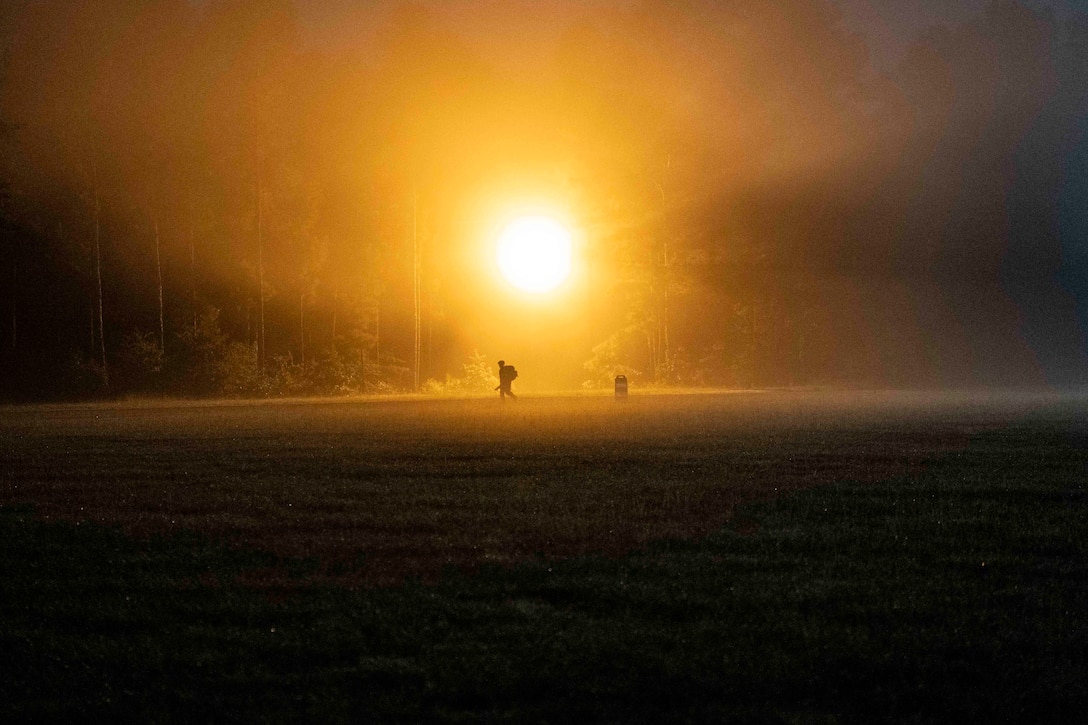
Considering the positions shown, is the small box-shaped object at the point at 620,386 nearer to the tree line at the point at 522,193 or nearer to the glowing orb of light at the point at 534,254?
the tree line at the point at 522,193

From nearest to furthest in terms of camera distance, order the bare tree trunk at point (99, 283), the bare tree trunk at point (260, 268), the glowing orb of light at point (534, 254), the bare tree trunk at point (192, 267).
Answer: the bare tree trunk at point (99, 283) → the bare tree trunk at point (192, 267) → the bare tree trunk at point (260, 268) → the glowing orb of light at point (534, 254)

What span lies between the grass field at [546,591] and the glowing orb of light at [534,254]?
1994 inches

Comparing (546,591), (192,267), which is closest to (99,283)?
(192,267)

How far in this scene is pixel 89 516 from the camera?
10.8 meters

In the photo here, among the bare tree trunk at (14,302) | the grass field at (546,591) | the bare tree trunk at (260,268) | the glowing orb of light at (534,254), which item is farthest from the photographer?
the glowing orb of light at (534,254)

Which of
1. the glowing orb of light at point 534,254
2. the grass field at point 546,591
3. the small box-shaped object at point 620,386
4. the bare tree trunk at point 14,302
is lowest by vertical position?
the grass field at point 546,591

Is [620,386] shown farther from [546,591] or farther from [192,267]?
[546,591]

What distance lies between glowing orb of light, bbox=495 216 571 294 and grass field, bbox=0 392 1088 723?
5064 cm

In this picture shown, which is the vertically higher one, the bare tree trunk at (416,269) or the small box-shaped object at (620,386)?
the bare tree trunk at (416,269)

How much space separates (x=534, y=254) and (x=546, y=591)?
61563 mm

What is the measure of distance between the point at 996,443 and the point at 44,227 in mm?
39776

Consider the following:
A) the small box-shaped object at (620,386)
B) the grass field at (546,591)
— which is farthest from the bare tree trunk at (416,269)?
the grass field at (546,591)

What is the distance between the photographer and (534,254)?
2675 inches

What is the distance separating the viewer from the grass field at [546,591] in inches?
199
